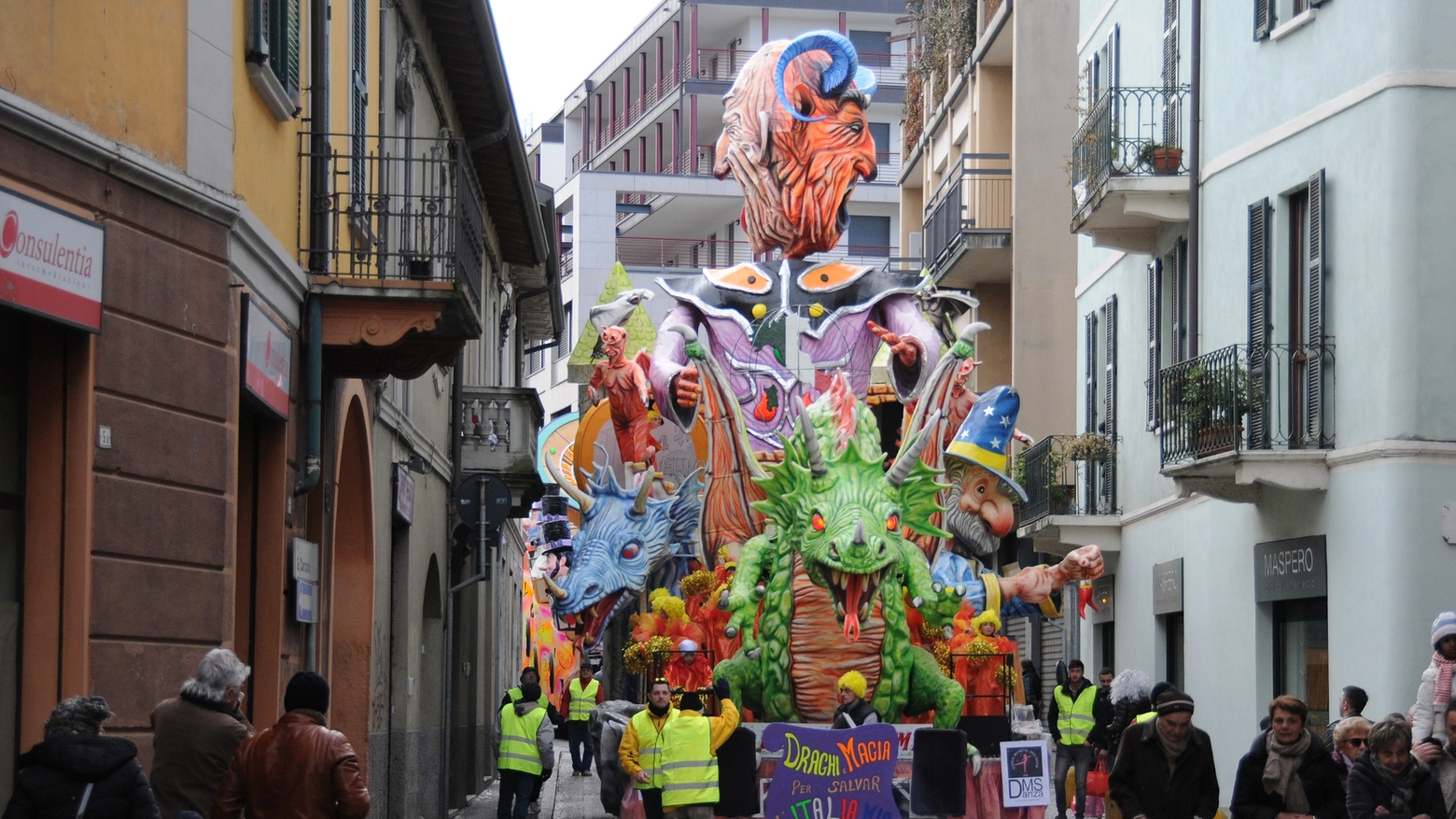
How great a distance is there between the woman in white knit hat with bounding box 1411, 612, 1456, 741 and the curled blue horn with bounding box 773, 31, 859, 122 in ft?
32.7

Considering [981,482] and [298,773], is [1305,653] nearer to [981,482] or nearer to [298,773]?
[981,482]

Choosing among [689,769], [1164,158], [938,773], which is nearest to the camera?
[689,769]

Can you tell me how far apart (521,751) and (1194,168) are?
8747mm

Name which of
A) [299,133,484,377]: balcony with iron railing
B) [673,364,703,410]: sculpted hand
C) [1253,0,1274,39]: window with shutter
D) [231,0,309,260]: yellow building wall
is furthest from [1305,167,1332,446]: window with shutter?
[231,0,309,260]: yellow building wall

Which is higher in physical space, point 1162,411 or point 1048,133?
point 1048,133

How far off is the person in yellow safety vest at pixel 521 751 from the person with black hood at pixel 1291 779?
35.7ft

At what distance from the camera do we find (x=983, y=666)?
1630 centimetres

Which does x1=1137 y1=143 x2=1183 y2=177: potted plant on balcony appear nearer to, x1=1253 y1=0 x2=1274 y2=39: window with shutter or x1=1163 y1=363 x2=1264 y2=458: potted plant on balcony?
x1=1253 y1=0 x2=1274 y2=39: window with shutter

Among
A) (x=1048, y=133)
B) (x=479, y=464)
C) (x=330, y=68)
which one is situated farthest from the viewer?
(x=1048, y=133)

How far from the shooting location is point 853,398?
16734 millimetres

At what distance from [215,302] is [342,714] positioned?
666 centimetres

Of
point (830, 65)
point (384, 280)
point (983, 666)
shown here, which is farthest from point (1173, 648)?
point (384, 280)

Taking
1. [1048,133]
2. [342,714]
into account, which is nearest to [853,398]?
[342,714]

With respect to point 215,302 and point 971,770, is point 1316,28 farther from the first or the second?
point 215,302
